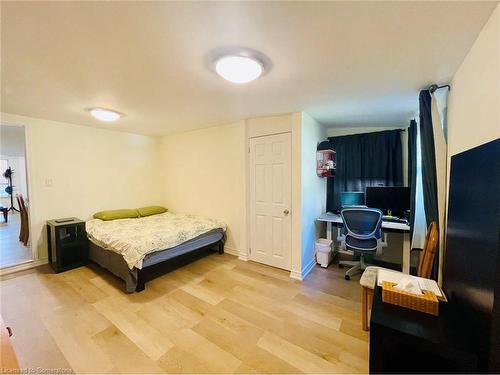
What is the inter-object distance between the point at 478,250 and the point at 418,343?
0.57m

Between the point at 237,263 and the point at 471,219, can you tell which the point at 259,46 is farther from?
the point at 237,263

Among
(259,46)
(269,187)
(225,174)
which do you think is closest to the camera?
(259,46)

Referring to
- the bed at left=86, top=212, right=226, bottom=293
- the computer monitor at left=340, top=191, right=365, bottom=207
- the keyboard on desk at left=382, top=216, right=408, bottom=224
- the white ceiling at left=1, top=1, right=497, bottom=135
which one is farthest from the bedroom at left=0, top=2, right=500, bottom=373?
the keyboard on desk at left=382, top=216, right=408, bottom=224

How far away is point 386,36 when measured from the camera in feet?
4.13

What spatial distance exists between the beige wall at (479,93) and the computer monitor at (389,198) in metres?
1.44

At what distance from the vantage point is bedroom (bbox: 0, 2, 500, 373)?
117 centimetres

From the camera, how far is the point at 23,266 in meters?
3.03

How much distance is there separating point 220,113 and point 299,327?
2725 mm

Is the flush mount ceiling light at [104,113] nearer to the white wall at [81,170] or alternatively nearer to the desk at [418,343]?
the white wall at [81,170]

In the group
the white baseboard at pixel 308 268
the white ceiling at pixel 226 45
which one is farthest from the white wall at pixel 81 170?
the white baseboard at pixel 308 268

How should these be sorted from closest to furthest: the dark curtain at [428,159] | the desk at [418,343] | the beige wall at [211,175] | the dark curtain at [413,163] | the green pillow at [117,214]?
the desk at [418,343]
the dark curtain at [428,159]
the dark curtain at [413,163]
the beige wall at [211,175]
the green pillow at [117,214]

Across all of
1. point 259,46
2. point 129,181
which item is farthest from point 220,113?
point 129,181

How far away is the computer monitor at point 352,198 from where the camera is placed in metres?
3.38

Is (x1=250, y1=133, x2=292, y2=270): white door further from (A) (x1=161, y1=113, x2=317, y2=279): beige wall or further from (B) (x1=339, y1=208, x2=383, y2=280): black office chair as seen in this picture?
(B) (x1=339, y1=208, x2=383, y2=280): black office chair
